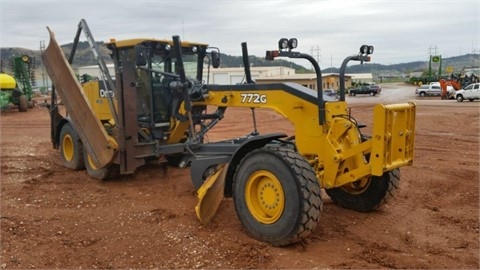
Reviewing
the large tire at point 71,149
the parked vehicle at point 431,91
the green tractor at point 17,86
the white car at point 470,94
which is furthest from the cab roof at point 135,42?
the parked vehicle at point 431,91

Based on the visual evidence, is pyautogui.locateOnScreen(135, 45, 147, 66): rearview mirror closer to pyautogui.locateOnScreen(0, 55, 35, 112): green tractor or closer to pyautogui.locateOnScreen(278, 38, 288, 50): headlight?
pyautogui.locateOnScreen(278, 38, 288, 50): headlight

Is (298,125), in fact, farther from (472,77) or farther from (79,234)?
(472,77)

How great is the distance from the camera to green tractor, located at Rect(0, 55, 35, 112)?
24453mm

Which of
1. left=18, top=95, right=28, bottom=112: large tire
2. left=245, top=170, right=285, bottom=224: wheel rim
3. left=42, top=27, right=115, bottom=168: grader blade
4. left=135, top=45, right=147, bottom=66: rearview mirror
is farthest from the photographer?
left=18, top=95, right=28, bottom=112: large tire

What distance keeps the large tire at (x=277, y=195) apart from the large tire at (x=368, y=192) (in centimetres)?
139

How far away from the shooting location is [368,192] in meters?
6.07

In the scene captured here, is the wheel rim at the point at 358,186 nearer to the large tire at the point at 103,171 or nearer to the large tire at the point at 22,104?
the large tire at the point at 103,171

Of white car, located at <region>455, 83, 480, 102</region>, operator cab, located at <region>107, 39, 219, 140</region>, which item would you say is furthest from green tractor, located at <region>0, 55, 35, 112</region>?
white car, located at <region>455, 83, 480, 102</region>

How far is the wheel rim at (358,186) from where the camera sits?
604 cm

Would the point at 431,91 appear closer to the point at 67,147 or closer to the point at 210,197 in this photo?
the point at 67,147

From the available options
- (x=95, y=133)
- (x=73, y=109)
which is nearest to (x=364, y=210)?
(x=95, y=133)

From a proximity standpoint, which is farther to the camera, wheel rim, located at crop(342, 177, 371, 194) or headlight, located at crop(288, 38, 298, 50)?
wheel rim, located at crop(342, 177, 371, 194)

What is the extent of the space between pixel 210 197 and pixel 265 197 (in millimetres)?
830

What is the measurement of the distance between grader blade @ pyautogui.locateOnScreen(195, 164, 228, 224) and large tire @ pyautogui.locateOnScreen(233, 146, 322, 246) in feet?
1.13
